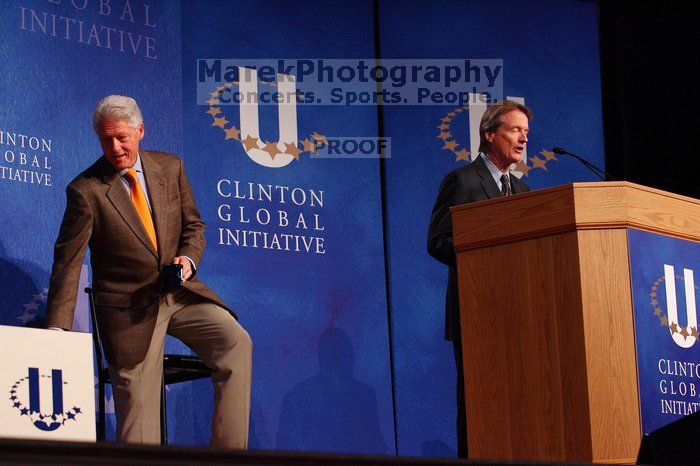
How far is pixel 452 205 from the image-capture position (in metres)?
4.71

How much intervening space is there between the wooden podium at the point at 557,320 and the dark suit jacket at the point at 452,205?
20.2 inches

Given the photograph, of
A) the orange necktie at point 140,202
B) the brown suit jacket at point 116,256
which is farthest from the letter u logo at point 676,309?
the orange necktie at point 140,202

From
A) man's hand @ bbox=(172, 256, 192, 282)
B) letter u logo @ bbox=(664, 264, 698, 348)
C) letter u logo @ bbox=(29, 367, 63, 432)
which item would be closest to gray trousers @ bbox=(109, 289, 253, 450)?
man's hand @ bbox=(172, 256, 192, 282)

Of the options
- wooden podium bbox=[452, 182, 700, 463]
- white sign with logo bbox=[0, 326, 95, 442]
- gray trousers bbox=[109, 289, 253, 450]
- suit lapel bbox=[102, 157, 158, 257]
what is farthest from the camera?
suit lapel bbox=[102, 157, 158, 257]

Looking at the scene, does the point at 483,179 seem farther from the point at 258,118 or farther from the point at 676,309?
the point at 258,118

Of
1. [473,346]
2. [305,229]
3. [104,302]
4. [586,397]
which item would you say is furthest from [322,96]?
[586,397]

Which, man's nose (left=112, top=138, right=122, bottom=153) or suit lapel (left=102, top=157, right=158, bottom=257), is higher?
man's nose (left=112, top=138, right=122, bottom=153)

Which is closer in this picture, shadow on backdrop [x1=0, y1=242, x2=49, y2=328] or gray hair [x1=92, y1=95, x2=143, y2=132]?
gray hair [x1=92, y1=95, x2=143, y2=132]

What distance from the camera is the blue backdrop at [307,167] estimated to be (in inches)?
209

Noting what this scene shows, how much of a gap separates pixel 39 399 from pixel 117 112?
159 cm

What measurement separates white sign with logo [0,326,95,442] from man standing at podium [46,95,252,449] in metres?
0.84

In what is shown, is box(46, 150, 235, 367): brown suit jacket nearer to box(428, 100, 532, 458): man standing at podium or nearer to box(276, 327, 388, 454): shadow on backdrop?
box(428, 100, 532, 458): man standing at podium

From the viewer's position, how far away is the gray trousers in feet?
14.8

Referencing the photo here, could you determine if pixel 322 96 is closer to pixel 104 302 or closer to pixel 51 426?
pixel 104 302
